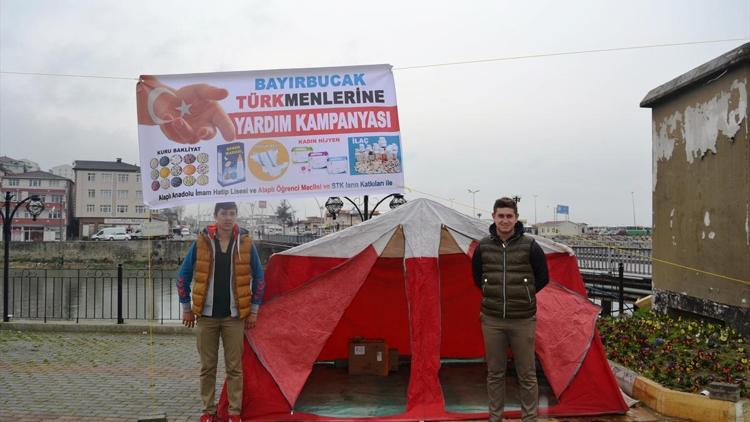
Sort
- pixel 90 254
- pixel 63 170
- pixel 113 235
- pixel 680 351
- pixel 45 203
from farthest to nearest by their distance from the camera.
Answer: pixel 63 170 → pixel 45 203 → pixel 113 235 → pixel 90 254 → pixel 680 351

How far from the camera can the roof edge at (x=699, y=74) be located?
283 inches

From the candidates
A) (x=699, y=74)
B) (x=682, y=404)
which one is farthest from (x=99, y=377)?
(x=699, y=74)

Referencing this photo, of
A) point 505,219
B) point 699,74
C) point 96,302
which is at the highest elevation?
point 699,74

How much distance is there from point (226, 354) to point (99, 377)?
287 centimetres

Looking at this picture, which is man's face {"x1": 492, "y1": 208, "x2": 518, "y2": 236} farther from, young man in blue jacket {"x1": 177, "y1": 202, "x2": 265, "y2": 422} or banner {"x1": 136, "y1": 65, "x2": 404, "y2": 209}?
young man in blue jacket {"x1": 177, "y1": 202, "x2": 265, "y2": 422}

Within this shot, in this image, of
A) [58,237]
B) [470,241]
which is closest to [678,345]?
[470,241]

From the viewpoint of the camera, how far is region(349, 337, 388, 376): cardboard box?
6.68 m

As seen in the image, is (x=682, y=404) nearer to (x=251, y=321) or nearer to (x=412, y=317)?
(x=412, y=317)

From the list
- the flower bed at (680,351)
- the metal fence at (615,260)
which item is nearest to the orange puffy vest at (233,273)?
the flower bed at (680,351)

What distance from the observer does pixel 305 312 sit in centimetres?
512

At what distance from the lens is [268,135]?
4.91 m

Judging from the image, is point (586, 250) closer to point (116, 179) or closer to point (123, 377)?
point (123, 377)

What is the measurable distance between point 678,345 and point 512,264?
3.52m

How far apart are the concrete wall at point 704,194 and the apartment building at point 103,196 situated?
72.3m
